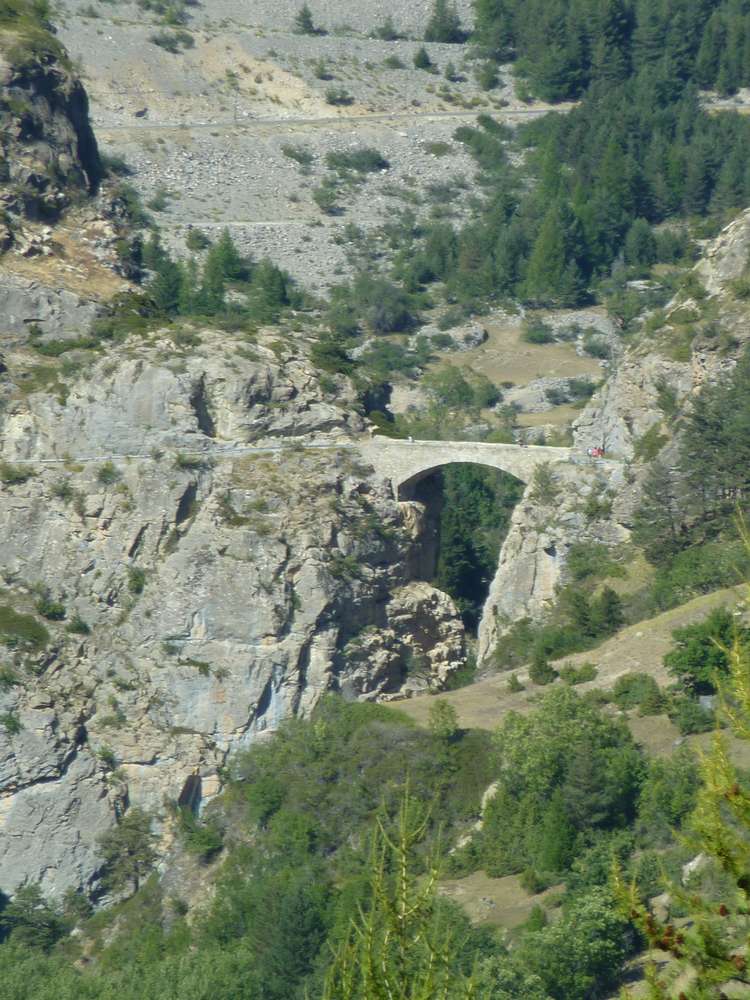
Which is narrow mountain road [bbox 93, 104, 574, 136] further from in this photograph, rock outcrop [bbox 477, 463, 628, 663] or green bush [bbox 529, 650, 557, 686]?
green bush [bbox 529, 650, 557, 686]

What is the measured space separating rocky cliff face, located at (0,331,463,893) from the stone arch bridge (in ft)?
2.22

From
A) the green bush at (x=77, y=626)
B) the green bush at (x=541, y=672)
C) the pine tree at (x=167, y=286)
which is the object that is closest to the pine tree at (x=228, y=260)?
the pine tree at (x=167, y=286)

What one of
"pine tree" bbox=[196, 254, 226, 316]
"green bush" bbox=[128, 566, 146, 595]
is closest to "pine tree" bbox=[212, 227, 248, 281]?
"pine tree" bbox=[196, 254, 226, 316]

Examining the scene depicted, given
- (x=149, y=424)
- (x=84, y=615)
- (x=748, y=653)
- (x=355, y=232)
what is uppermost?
(x=748, y=653)

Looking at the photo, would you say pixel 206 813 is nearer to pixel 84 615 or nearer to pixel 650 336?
pixel 84 615

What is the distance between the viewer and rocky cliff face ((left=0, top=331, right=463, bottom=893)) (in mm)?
54688

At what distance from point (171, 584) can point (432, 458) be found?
8743mm

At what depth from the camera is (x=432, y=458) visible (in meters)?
58.1

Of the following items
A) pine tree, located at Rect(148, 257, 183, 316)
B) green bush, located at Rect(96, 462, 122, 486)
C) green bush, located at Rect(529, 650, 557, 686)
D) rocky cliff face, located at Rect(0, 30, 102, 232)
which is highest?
rocky cliff face, located at Rect(0, 30, 102, 232)

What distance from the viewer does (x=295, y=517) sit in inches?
2221

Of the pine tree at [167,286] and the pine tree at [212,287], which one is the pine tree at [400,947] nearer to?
the pine tree at [167,286]

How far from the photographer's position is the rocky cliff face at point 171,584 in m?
54.7

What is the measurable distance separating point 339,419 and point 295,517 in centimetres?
422

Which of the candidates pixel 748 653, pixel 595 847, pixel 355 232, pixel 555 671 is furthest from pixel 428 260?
pixel 748 653
